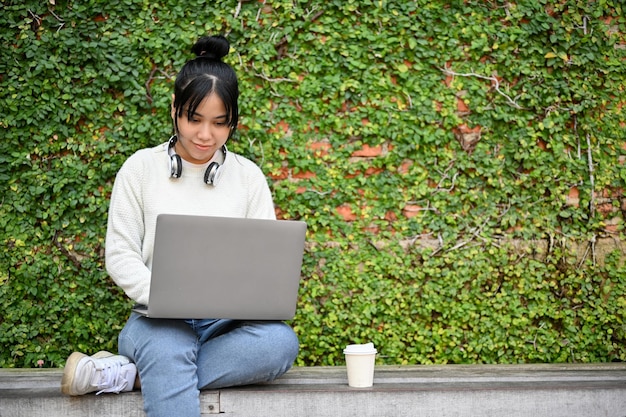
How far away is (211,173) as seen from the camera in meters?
2.45

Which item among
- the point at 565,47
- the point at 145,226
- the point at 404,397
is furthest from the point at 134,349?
the point at 565,47

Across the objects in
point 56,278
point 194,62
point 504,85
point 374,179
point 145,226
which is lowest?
point 56,278

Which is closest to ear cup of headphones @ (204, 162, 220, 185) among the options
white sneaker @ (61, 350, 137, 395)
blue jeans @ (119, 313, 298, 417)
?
blue jeans @ (119, 313, 298, 417)

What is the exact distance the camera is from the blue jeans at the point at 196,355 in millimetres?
2125

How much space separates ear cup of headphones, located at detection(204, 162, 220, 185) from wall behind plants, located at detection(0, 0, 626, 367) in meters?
0.79

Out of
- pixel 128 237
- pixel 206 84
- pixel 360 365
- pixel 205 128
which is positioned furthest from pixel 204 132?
pixel 360 365

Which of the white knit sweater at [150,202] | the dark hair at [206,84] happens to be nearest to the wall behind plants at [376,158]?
the white knit sweater at [150,202]

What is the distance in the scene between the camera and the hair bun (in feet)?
8.11

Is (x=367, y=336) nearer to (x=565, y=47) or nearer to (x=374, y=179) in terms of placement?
(x=374, y=179)

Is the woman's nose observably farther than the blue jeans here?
Yes

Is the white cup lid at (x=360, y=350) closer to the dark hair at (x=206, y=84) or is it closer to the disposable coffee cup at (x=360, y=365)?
the disposable coffee cup at (x=360, y=365)

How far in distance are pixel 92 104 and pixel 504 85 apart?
1897 millimetres

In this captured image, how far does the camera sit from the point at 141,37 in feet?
10.5

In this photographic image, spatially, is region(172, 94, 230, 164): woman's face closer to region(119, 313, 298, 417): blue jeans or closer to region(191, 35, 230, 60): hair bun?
region(191, 35, 230, 60): hair bun
